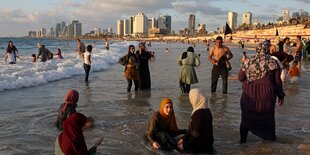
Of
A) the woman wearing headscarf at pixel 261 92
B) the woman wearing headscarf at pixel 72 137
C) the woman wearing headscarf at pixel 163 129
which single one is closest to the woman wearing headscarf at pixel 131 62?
Answer: the woman wearing headscarf at pixel 163 129

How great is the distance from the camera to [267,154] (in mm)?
5508

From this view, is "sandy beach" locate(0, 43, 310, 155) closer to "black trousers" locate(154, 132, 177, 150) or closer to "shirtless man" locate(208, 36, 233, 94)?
"black trousers" locate(154, 132, 177, 150)

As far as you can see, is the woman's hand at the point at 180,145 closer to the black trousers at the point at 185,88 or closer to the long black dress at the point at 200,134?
the long black dress at the point at 200,134

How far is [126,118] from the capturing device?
311 inches

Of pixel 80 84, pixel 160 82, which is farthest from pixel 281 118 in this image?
pixel 80 84

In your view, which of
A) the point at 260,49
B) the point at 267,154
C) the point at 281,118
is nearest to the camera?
the point at 267,154

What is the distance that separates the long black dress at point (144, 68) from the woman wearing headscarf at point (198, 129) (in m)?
6.12

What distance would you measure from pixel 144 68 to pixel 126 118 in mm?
4027

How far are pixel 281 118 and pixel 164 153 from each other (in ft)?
11.1

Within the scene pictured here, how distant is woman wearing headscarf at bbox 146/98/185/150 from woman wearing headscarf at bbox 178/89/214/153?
19 centimetres

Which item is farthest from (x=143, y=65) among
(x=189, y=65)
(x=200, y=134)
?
(x=200, y=134)

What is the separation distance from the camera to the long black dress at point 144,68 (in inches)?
456

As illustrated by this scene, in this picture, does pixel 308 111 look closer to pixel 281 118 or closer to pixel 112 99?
pixel 281 118

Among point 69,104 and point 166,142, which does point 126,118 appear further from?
point 166,142
